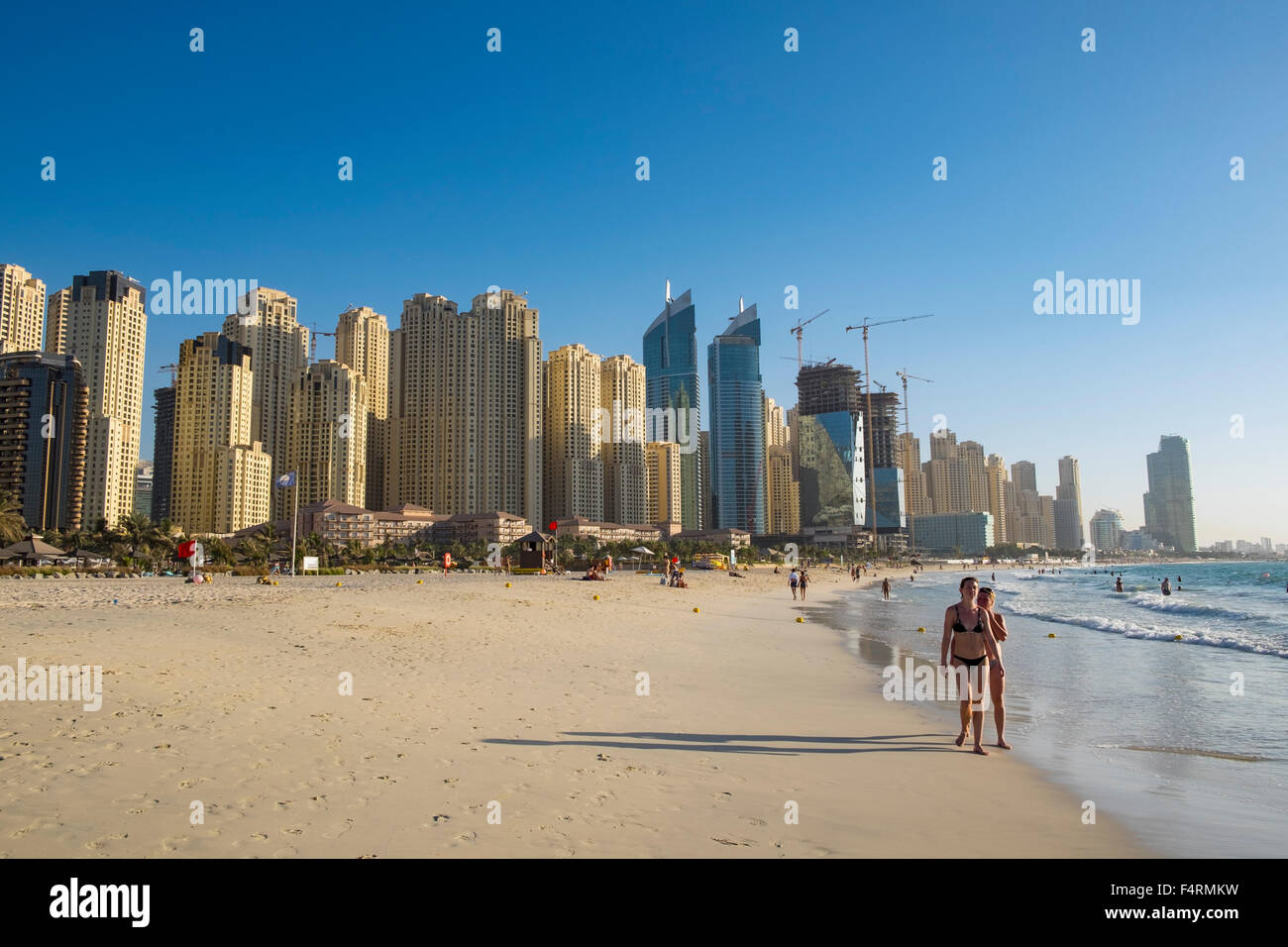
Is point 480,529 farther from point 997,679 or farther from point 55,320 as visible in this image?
point 997,679

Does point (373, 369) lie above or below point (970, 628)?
above

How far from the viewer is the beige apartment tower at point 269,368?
13638cm

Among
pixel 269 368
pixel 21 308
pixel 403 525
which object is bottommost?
pixel 403 525

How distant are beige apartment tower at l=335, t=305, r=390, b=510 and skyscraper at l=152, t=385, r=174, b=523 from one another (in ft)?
119

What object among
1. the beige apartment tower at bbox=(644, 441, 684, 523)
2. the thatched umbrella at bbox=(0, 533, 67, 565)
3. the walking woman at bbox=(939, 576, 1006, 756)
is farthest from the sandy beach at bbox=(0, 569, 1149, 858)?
the beige apartment tower at bbox=(644, 441, 684, 523)

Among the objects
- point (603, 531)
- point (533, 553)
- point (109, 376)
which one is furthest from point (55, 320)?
point (533, 553)

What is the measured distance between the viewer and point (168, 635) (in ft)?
45.4

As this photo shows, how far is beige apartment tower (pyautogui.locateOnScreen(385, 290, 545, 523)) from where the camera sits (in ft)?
460

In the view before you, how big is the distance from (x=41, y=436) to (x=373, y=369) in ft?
198

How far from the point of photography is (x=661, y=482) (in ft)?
617

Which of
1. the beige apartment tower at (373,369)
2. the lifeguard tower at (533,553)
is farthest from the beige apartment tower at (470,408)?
the lifeguard tower at (533,553)

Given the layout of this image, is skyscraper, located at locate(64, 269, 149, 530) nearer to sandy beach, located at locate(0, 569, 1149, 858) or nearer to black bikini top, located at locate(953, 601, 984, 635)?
sandy beach, located at locate(0, 569, 1149, 858)
